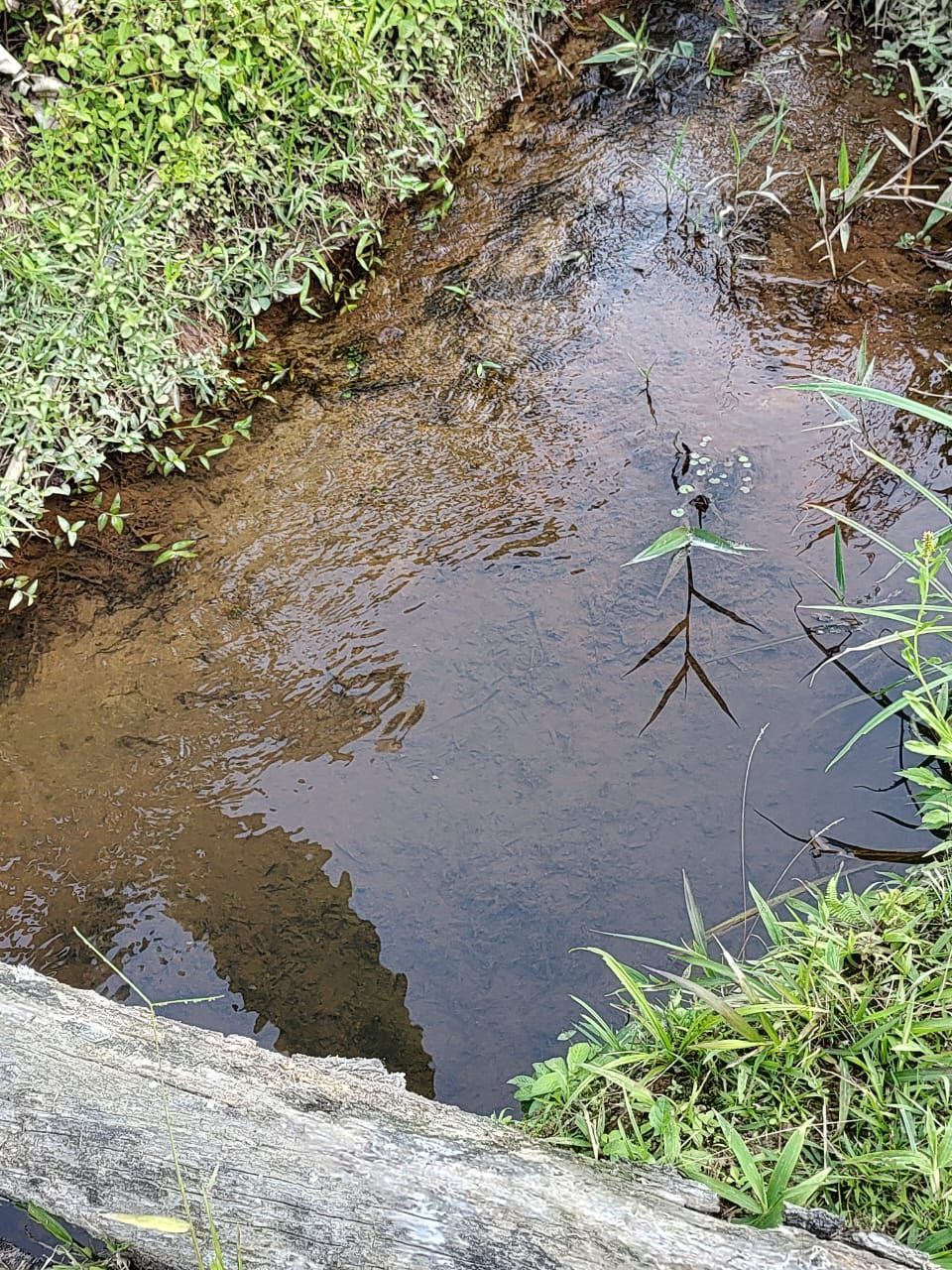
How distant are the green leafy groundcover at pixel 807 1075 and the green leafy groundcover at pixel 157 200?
2.46m

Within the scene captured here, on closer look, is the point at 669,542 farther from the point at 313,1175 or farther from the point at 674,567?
the point at 313,1175

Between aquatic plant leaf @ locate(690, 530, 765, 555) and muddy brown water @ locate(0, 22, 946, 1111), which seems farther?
aquatic plant leaf @ locate(690, 530, 765, 555)

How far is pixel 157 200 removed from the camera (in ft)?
11.1

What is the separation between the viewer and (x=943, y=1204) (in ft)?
4.80

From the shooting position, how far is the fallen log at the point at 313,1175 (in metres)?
1.30

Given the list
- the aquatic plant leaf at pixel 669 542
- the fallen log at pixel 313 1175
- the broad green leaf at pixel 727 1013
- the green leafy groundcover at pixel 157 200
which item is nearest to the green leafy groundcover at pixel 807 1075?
the broad green leaf at pixel 727 1013

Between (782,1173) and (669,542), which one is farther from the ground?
(669,542)

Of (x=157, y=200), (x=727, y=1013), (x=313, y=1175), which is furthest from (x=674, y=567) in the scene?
(x=157, y=200)

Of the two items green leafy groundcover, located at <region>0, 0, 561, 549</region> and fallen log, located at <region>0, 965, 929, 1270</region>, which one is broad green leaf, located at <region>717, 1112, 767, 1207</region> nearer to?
fallen log, located at <region>0, 965, 929, 1270</region>

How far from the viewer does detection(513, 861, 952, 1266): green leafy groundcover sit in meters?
1.52

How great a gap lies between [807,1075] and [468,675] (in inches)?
54.1

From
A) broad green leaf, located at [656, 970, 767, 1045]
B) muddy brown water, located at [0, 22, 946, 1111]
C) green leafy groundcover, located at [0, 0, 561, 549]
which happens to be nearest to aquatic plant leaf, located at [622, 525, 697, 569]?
muddy brown water, located at [0, 22, 946, 1111]

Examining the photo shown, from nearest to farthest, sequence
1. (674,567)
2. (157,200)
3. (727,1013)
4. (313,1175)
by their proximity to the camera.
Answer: (313,1175) → (727,1013) → (674,567) → (157,200)

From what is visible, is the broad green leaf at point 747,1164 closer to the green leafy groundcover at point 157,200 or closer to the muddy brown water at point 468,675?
the muddy brown water at point 468,675
